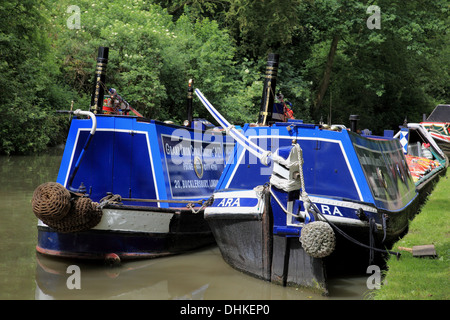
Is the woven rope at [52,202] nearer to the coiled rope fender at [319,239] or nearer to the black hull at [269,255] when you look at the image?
the black hull at [269,255]

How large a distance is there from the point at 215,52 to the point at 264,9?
3.62 metres

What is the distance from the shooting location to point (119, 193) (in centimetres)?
1037

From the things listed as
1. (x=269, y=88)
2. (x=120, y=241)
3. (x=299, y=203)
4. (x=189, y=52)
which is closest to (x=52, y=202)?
(x=120, y=241)

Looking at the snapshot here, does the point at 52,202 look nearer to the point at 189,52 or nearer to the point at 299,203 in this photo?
the point at 299,203

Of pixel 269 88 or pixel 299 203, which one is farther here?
pixel 269 88

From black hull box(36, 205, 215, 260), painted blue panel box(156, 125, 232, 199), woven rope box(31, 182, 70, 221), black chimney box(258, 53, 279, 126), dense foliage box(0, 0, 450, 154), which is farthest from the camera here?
dense foliage box(0, 0, 450, 154)

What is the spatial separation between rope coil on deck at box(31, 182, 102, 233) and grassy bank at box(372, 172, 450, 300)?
4121mm

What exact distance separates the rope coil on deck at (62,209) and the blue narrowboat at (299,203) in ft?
5.60

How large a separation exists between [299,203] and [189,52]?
65.5 ft

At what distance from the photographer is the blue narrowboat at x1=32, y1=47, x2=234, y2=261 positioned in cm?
927

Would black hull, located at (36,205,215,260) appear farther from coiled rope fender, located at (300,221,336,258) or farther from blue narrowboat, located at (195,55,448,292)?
coiled rope fender, located at (300,221,336,258)

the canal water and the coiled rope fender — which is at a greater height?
the coiled rope fender

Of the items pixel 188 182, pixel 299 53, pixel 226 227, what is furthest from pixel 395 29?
pixel 226 227

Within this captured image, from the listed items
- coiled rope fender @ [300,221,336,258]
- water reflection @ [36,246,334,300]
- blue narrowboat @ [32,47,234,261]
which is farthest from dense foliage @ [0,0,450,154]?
coiled rope fender @ [300,221,336,258]
